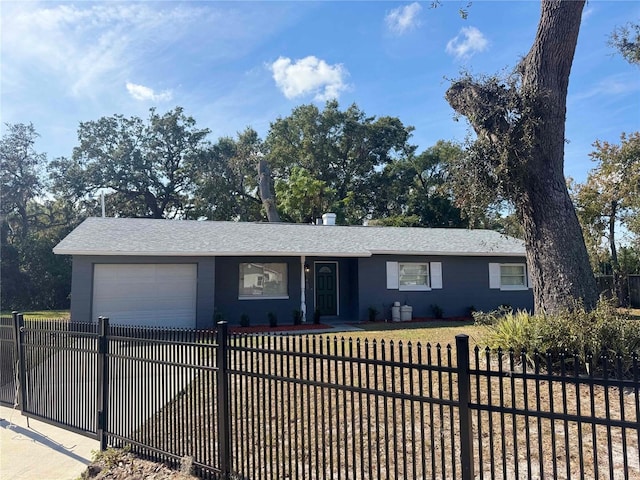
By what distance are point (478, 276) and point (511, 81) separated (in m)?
10.4

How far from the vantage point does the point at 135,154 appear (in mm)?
34344

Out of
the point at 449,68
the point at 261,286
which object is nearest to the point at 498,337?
the point at 449,68

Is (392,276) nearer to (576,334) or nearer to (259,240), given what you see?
(259,240)

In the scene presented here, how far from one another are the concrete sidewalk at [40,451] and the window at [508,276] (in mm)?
16164

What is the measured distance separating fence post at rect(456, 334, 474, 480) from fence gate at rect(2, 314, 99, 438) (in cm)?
476

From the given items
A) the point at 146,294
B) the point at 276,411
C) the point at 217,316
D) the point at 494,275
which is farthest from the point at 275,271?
Answer: the point at 276,411

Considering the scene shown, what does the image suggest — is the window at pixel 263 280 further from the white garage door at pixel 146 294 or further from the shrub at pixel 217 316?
the white garage door at pixel 146 294

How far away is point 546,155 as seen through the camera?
29.4ft

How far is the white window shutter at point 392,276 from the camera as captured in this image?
1689 cm

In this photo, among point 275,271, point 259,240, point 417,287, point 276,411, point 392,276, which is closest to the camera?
point 276,411

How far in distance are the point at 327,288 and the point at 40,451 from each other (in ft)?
40.2

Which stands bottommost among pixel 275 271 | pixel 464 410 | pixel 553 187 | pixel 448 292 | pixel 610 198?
pixel 464 410

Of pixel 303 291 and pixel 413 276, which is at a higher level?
pixel 413 276

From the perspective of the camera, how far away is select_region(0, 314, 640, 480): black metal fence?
149 inches
